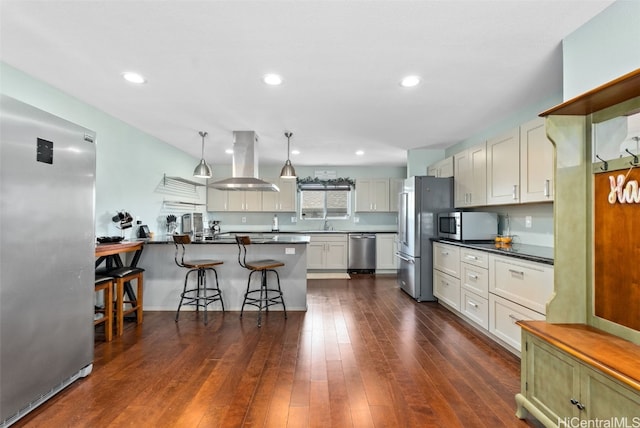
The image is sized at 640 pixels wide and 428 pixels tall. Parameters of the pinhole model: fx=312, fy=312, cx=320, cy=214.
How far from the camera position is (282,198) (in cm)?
695

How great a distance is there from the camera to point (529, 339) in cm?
180

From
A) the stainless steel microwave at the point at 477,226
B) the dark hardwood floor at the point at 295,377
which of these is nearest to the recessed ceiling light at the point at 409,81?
the stainless steel microwave at the point at 477,226

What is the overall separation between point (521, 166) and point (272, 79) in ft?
8.37

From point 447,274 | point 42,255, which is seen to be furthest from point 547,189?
point 42,255

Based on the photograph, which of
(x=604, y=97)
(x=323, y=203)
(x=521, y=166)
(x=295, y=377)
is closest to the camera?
(x=604, y=97)

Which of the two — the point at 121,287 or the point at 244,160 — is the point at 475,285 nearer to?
the point at 244,160

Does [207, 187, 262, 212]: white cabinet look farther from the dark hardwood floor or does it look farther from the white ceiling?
the dark hardwood floor

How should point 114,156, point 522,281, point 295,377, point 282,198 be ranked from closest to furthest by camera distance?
1. point 295,377
2. point 522,281
3. point 114,156
4. point 282,198

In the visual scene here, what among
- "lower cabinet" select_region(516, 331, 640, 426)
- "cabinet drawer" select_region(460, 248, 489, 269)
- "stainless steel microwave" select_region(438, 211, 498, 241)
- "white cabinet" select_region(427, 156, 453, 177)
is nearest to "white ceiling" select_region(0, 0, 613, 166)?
"white cabinet" select_region(427, 156, 453, 177)

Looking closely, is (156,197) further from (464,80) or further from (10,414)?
(464,80)

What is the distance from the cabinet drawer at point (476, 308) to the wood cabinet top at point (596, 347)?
1346 mm

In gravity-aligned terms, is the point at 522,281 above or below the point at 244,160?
below

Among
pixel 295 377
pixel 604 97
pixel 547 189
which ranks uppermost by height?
pixel 604 97

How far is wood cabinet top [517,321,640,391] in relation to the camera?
128cm
